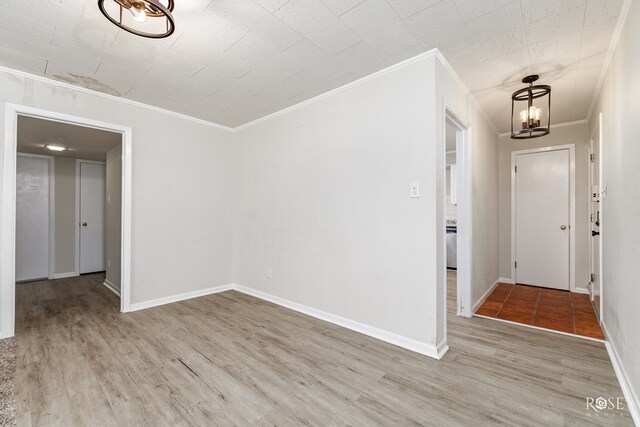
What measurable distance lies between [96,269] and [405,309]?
20.1ft

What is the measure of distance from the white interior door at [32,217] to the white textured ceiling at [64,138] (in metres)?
0.32

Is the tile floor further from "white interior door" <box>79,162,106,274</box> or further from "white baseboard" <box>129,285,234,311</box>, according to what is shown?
"white interior door" <box>79,162,106,274</box>

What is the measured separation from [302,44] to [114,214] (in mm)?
3952

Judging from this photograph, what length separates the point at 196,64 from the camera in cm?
259

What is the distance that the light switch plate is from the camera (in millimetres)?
2438

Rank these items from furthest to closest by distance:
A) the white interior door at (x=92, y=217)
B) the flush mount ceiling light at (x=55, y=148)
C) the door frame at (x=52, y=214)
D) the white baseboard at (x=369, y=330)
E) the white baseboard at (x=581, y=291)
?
the white interior door at (x=92, y=217) < the door frame at (x=52, y=214) < the flush mount ceiling light at (x=55, y=148) < the white baseboard at (x=581, y=291) < the white baseboard at (x=369, y=330)

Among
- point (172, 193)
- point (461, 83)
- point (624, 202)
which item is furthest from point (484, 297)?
point (172, 193)

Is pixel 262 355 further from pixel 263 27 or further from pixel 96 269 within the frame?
pixel 96 269

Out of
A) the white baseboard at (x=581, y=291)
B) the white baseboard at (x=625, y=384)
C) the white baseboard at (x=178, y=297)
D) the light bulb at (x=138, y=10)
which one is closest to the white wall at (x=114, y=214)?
the white baseboard at (x=178, y=297)

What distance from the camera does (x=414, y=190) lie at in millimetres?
2457

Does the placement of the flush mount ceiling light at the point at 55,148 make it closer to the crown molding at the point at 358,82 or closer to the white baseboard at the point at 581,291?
the crown molding at the point at 358,82

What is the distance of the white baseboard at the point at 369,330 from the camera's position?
2377 millimetres

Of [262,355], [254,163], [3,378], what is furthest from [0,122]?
[262,355]

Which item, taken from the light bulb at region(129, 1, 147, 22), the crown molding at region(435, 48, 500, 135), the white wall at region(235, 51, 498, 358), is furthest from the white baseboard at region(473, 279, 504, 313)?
the light bulb at region(129, 1, 147, 22)
